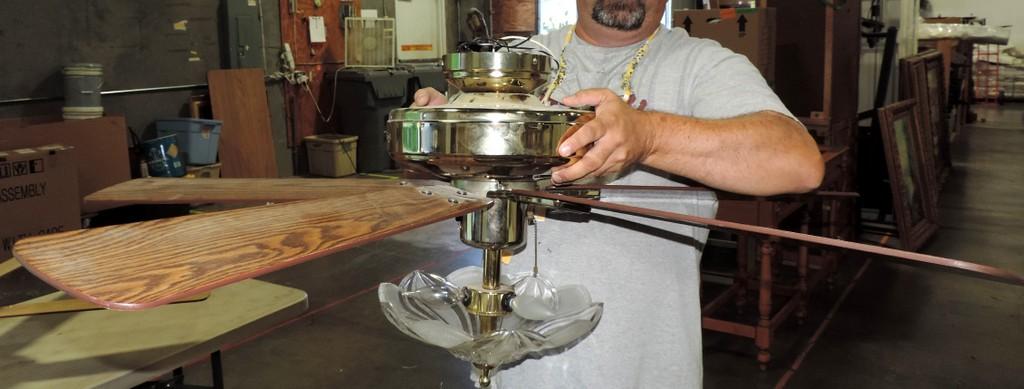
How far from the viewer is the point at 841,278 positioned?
430 cm

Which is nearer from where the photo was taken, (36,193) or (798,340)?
(798,340)

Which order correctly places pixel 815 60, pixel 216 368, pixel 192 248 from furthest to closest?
1. pixel 815 60
2. pixel 216 368
3. pixel 192 248

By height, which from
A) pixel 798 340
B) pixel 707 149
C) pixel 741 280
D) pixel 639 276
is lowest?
pixel 798 340

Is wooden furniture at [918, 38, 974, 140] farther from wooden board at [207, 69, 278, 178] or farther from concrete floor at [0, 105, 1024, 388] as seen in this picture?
wooden board at [207, 69, 278, 178]

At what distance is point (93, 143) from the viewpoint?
15.2ft

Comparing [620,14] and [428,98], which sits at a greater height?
[620,14]

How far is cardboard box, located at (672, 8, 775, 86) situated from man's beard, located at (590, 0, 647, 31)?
7.30 feet

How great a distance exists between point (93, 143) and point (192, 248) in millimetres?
4750

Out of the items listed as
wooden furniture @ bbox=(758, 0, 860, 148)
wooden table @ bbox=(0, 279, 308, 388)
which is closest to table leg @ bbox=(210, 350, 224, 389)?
wooden table @ bbox=(0, 279, 308, 388)

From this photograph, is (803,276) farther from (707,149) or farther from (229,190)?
(229,190)

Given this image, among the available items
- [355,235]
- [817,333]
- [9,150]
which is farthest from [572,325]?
[9,150]

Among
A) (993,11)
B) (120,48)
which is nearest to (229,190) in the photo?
(120,48)

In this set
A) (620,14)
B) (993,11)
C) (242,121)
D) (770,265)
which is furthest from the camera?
(993,11)

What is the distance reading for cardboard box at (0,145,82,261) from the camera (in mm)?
3520
